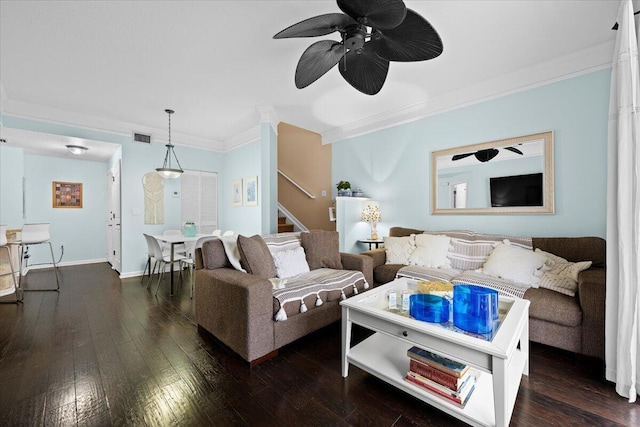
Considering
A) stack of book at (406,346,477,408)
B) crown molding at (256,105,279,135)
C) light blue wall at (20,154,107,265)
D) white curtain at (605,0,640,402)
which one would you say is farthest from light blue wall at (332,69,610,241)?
light blue wall at (20,154,107,265)

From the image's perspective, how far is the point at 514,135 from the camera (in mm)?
3047

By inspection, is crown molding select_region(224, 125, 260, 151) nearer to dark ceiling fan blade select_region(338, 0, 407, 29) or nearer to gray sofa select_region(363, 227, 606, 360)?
dark ceiling fan blade select_region(338, 0, 407, 29)

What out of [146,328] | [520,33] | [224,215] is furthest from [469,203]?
[224,215]

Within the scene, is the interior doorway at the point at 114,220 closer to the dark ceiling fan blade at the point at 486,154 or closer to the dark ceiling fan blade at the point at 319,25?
the dark ceiling fan blade at the point at 319,25

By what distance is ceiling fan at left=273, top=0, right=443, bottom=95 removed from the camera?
4.61ft

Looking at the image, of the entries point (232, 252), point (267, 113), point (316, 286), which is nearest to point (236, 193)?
point (267, 113)

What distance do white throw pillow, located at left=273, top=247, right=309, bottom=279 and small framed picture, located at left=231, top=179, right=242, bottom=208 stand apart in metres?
2.87

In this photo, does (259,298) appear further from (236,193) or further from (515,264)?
(236,193)

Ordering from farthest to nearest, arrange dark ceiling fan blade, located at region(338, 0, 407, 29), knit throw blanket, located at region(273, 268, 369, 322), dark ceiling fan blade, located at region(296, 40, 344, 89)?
knit throw blanket, located at region(273, 268, 369, 322) → dark ceiling fan blade, located at region(296, 40, 344, 89) → dark ceiling fan blade, located at region(338, 0, 407, 29)

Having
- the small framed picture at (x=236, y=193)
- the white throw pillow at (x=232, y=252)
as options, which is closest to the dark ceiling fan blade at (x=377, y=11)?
the white throw pillow at (x=232, y=252)

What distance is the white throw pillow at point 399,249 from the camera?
3.25m

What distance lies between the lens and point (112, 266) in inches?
213

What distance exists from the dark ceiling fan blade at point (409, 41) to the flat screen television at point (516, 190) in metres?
2.07

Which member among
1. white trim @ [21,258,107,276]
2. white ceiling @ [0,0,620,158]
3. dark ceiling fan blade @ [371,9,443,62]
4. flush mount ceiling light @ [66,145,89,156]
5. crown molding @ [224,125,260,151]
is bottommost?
white trim @ [21,258,107,276]
